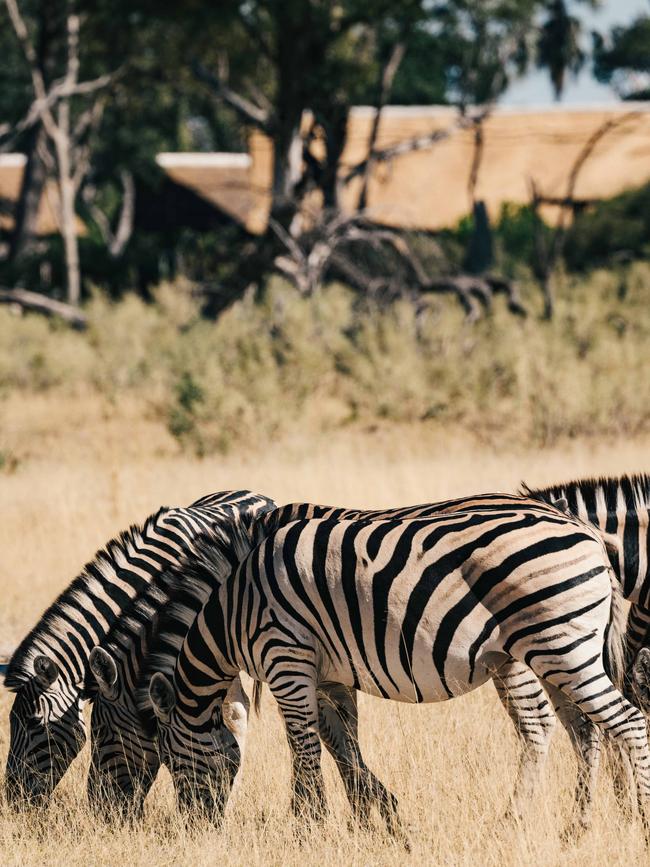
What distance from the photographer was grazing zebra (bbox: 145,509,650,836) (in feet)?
12.8

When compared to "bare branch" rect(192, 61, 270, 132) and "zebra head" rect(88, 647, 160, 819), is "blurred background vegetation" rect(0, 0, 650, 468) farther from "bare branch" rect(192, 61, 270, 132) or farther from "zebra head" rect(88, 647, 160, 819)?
"zebra head" rect(88, 647, 160, 819)

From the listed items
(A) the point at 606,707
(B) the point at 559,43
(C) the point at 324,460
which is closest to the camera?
(A) the point at 606,707

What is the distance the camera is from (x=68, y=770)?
16.5 feet

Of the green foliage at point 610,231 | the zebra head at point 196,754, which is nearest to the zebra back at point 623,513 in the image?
the zebra head at point 196,754

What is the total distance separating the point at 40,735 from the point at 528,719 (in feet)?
6.45

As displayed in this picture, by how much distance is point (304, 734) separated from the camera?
4184 millimetres

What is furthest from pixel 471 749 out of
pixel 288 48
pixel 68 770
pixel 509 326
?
pixel 288 48

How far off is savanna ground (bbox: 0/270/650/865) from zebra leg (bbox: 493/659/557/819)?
0.29 feet

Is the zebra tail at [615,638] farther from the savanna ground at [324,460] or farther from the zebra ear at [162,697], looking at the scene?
the zebra ear at [162,697]

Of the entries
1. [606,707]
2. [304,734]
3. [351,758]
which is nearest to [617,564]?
[606,707]

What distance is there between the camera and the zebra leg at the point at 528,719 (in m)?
4.17

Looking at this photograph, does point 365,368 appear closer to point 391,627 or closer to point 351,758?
point 351,758

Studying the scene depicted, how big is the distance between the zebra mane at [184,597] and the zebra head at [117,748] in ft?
0.27

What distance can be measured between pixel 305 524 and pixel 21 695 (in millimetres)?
1426
